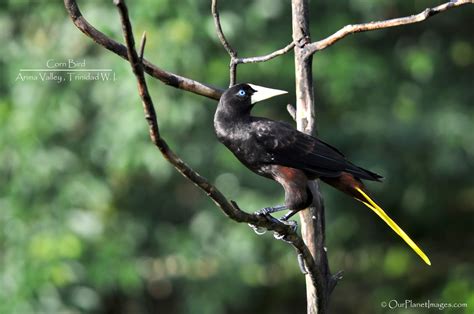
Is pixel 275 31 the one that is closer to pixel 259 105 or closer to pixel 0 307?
pixel 259 105

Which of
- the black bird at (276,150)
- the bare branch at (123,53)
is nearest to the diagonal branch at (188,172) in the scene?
the black bird at (276,150)

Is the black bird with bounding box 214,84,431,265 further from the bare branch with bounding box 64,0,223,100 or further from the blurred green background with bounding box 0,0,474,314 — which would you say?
the blurred green background with bounding box 0,0,474,314

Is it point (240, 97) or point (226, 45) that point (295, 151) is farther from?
point (226, 45)

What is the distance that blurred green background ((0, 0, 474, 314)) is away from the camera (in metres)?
6.59

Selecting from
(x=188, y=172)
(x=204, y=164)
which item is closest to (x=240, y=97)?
(x=188, y=172)

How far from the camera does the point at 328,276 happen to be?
3068 mm

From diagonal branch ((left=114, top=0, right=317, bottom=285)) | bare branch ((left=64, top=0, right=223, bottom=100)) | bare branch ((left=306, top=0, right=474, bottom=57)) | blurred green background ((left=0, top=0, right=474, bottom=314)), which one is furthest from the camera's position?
blurred green background ((left=0, top=0, right=474, bottom=314))

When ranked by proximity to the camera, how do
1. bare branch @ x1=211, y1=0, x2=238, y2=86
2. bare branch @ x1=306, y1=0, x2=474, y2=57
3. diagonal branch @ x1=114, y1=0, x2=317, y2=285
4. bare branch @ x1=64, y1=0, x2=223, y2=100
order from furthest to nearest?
bare branch @ x1=211, y1=0, x2=238, y2=86 → bare branch @ x1=64, y1=0, x2=223, y2=100 → bare branch @ x1=306, y1=0, x2=474, y2=57 → diagonal branch @ x1=114, y1=0, x2=317, y2=285

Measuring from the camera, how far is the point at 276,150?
139 inches

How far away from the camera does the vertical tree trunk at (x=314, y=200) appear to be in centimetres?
300

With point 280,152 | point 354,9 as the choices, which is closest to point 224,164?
point 354,9

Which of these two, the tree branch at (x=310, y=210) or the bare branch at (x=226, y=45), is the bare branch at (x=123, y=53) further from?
the tree branch at (x=310, y=210)

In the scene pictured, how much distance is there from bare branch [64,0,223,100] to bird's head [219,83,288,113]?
0.05 metres

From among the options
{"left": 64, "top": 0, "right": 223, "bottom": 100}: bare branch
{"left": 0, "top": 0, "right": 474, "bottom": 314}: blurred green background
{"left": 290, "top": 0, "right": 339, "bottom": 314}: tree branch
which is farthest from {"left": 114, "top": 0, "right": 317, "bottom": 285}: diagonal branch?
{"left": 0, "top": 0, "right": 474, "bottom": 314}: blurred green background
